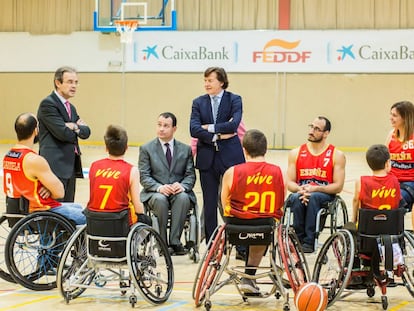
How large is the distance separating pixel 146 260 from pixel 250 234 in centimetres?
58

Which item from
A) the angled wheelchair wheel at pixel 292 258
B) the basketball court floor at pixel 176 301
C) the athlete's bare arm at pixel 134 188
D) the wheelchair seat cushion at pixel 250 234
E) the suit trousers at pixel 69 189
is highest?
the athlete's bare arm at pixel 134 188

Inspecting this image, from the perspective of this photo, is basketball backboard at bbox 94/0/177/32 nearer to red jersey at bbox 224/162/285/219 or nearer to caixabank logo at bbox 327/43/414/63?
caixabank logo at bbox 327/43/414/63

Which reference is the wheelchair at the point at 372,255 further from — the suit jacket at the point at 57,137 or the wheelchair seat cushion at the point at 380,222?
the suit jacket at the point at 57,137

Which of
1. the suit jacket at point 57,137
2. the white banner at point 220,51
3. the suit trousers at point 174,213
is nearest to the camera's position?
the suit jacket at point 57,137

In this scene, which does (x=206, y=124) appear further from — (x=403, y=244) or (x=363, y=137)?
(x=363, y=137)

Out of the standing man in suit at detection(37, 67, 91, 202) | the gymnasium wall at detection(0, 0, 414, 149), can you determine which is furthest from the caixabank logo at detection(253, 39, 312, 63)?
the standing man in suit at detection(37, 67, 91, 202)

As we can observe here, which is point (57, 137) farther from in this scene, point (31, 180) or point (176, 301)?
point (176, 301)

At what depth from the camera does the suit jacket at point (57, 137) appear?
530cm

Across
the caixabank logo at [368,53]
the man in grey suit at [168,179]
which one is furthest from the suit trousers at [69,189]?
the caixabank logo at [368,53]

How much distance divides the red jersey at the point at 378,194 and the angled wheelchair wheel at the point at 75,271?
155 cm

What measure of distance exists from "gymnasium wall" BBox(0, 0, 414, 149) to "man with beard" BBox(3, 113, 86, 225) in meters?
11.1

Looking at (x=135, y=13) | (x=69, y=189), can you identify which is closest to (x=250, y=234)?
(x=69, y=189)

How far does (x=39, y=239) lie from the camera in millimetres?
4559

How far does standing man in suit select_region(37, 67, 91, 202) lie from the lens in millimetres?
5312
